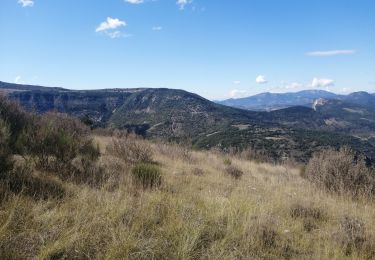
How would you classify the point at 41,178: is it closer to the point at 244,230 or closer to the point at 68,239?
the point at 68,239

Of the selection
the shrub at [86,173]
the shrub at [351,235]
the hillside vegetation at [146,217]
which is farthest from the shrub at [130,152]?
the shrub at [351,235]

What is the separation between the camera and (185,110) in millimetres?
118688

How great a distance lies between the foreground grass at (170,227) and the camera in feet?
11.3

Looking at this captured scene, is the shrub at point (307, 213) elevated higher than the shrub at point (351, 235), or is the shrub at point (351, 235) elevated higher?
the shrub at point (351, 235)

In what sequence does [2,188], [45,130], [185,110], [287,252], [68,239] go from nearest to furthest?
[68,239] < [287,252] < [2,188] < [45,130] < [185,110]

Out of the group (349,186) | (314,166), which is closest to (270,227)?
(349,186)

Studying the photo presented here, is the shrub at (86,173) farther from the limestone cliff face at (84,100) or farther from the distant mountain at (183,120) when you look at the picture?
the limestone cliff face at (84,100)

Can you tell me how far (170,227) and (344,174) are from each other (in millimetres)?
5702

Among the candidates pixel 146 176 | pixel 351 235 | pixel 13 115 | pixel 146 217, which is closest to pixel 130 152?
pixel 146 176

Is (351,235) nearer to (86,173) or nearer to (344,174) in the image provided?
(344,174)

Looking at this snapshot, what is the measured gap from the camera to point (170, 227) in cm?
409

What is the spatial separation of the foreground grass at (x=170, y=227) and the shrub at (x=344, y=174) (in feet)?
7.09

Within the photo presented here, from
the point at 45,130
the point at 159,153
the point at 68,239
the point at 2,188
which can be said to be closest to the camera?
the point at 68,239

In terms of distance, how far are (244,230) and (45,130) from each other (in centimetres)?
463
